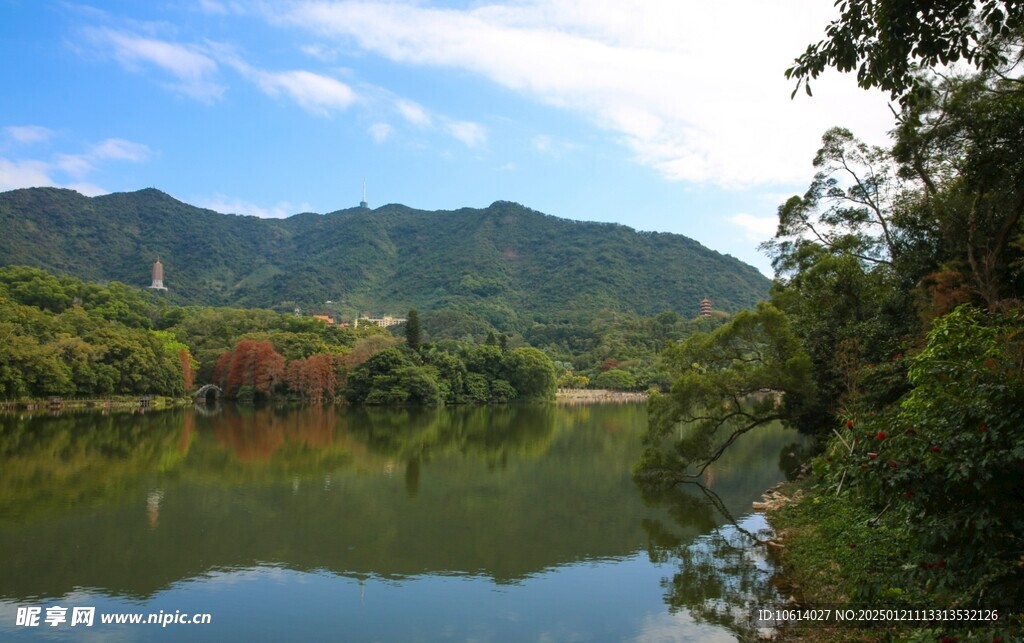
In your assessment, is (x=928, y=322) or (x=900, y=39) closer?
(x=900, y=39)

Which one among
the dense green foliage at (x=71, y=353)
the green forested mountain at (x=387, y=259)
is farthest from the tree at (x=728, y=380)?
the green forested mountain at (x=387, y=259)

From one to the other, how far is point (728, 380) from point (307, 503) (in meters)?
10.4

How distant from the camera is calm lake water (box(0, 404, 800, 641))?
9.30 m

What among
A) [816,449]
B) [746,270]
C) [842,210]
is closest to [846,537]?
[816,449]

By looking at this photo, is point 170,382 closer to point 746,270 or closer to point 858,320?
point 858,320

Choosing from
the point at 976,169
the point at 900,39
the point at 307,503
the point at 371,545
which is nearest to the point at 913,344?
the point at 976,169

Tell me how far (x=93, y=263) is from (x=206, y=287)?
64.1 feet

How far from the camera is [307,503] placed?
16.6m

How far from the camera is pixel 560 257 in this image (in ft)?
494

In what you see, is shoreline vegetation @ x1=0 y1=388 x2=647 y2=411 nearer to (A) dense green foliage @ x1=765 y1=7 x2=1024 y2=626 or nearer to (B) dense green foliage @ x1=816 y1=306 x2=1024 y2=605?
(A) dense green foliage @ x1=765 y1=7 x2=1024 y2=626

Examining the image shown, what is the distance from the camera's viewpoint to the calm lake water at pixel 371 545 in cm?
930

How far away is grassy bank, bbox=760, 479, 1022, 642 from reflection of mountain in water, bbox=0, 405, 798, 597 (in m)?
2.66

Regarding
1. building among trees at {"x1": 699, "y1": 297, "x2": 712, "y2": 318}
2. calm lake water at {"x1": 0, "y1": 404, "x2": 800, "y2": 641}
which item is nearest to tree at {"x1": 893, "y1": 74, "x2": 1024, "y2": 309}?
calm lake water at {"x1": 0, "y1": 404, "x2": 800, "y2": 641}

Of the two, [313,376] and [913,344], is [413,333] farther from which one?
[913,344]
